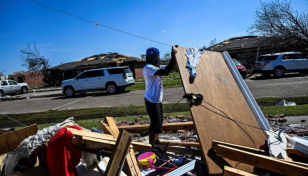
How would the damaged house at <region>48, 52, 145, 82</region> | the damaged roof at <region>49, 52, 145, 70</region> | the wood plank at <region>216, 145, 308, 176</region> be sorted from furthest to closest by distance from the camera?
1. the damaged roof at <region>49, 52, 145, 70</region>
2. the damaged house at <region>48, 52, 145, 82</region>
3. the wood plank at <region>216, 145, 308, 176</region>

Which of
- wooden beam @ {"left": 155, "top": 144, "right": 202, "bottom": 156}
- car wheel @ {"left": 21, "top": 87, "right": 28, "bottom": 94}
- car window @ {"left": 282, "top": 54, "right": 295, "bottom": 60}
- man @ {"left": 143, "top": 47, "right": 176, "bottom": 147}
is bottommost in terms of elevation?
wooden beam @ {"left": 155, "top": 144, "right": 202, "bottom": 156}

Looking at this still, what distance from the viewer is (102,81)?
57.9 feet

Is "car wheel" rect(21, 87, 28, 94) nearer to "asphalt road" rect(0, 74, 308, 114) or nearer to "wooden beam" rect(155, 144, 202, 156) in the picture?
"asphalt road" rect(0, 74, 308, 114)

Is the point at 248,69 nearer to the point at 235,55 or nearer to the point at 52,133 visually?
the point at 235,55

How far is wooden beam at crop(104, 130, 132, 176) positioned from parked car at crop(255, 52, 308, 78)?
17.6m

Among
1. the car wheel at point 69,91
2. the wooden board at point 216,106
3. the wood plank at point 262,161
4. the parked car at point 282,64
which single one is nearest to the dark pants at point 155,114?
the wooden board at point 216,106

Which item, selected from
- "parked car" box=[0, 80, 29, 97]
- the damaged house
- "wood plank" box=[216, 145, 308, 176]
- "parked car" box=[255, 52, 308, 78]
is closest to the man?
"wood plank" box=[216, 145, 308, 176]

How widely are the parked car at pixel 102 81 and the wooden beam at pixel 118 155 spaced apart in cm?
1472

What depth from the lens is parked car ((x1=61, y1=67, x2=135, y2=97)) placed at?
56.7 ft

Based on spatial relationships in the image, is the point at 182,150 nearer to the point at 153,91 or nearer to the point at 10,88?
the point at 153,91

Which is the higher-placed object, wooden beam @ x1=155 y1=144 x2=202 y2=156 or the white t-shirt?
the white t-shirt

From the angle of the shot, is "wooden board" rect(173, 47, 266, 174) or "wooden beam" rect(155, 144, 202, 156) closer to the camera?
"wooden board" rect(173, 47, 266, 174)

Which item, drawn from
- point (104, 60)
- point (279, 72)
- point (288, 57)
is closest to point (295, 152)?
point (279, 72)

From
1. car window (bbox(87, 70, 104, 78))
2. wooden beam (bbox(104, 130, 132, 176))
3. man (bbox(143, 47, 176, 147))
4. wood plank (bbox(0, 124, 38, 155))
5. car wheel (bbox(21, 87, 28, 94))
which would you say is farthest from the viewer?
car wheel (bbox(21, 87, 28, 94))
